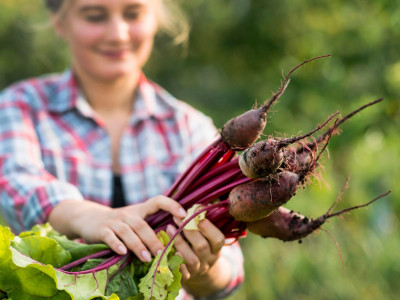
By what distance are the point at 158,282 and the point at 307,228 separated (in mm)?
473

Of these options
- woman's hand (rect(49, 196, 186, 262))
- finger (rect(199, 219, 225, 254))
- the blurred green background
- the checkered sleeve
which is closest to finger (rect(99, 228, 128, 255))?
woman's hand (rect(49, 196, 186, 262))

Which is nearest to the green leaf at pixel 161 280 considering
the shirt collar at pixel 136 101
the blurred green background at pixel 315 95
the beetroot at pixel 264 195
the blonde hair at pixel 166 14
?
the beetroot at pixel 264 195

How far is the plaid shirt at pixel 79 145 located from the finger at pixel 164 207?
17.5 inches

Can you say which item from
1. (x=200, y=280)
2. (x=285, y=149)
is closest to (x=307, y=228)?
(x=285, y=149)

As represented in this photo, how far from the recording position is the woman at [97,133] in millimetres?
1981

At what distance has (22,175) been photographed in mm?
2010

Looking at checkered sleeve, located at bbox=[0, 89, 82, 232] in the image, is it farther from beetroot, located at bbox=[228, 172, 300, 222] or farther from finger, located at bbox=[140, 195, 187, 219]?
beetroot, located at bbox=[228, 172, 300, 222]

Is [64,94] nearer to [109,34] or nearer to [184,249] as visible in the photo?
[109,34]

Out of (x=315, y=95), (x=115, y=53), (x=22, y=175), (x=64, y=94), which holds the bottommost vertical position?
(x=315, y=95)

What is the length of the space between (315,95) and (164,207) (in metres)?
2.61

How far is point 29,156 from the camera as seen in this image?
2.08m

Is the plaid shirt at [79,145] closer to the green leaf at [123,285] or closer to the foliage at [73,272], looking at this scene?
the foliage at [73,272]

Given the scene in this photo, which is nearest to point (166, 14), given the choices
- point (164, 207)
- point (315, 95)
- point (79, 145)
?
point (79, 145)

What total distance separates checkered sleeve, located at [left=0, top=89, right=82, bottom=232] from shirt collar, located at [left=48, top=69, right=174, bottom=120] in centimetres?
14
